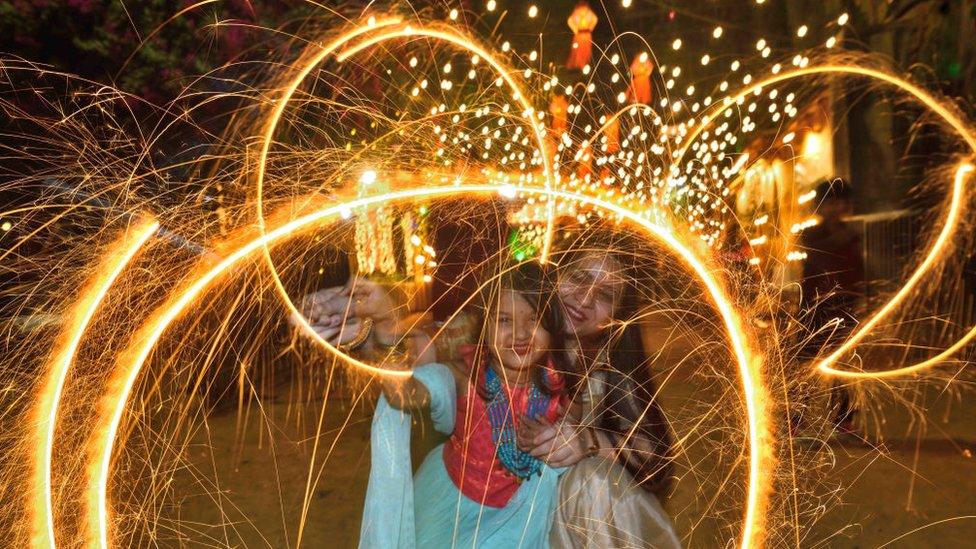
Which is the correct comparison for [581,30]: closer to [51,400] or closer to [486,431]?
[486,431]

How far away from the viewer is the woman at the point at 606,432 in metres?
1.96

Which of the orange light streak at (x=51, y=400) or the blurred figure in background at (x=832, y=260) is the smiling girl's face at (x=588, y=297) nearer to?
the orange light streak at (x=51, y=400)

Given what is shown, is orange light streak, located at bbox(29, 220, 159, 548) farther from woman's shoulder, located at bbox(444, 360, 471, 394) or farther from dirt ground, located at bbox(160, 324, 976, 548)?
woman's shoulder, located at bbox(444, 360, 471, 394)

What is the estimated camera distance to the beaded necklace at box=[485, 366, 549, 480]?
2.13 meters

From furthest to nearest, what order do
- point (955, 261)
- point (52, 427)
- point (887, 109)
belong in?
point (887, 109)
point (955, 261)
point (52, 427)

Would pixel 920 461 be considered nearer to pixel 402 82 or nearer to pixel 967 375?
pixel 967 375

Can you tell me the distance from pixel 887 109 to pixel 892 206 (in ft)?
3.31

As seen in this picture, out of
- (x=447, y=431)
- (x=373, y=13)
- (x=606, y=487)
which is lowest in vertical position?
(x=606, y=487)

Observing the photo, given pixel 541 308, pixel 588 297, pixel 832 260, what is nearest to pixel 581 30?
pixel 832 260

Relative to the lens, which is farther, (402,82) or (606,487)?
(402,82)

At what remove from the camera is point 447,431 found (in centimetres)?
230

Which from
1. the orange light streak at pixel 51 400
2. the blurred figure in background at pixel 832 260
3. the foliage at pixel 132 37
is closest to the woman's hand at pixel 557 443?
the orange light streak at pixel 51 400

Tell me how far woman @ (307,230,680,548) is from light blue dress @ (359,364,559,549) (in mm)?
90

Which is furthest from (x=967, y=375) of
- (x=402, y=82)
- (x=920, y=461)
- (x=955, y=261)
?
(x=402, y=82)
